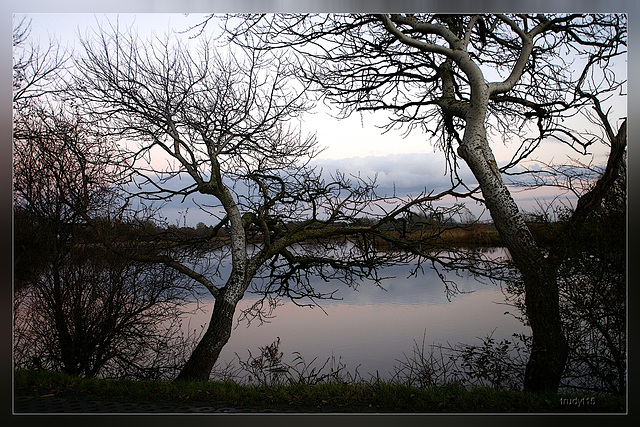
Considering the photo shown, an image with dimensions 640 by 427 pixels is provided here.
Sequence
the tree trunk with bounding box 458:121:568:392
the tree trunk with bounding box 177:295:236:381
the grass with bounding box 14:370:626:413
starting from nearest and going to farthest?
the grass with bounding box 14:370:626:413, the tree trunk with bounding box 458:121:568:392, the tree trunk with bounding box 177:295:236:381

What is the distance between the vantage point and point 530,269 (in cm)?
529

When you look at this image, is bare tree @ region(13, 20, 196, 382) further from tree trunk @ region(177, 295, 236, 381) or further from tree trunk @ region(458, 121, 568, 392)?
tree trunk @ region(458, 121, 568, 392)

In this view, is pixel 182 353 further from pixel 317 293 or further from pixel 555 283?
pixel 555 283

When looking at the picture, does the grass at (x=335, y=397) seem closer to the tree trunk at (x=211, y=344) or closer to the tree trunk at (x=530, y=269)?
the tree trunk at (x=530, y=269)

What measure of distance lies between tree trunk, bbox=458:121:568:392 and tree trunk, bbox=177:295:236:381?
3519mm

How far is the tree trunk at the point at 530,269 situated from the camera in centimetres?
514

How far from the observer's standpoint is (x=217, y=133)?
6.00 meters

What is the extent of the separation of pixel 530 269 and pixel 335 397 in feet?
8.72

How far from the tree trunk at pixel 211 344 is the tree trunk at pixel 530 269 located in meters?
3.52

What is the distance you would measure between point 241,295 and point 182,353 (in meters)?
1.26

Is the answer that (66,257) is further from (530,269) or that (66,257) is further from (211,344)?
(530,269)

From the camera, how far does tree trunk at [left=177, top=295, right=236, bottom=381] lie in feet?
18.8

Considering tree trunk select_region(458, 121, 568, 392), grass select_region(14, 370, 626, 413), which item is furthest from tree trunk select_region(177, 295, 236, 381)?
tree trunk select_region(458, 121, 568, 392)
